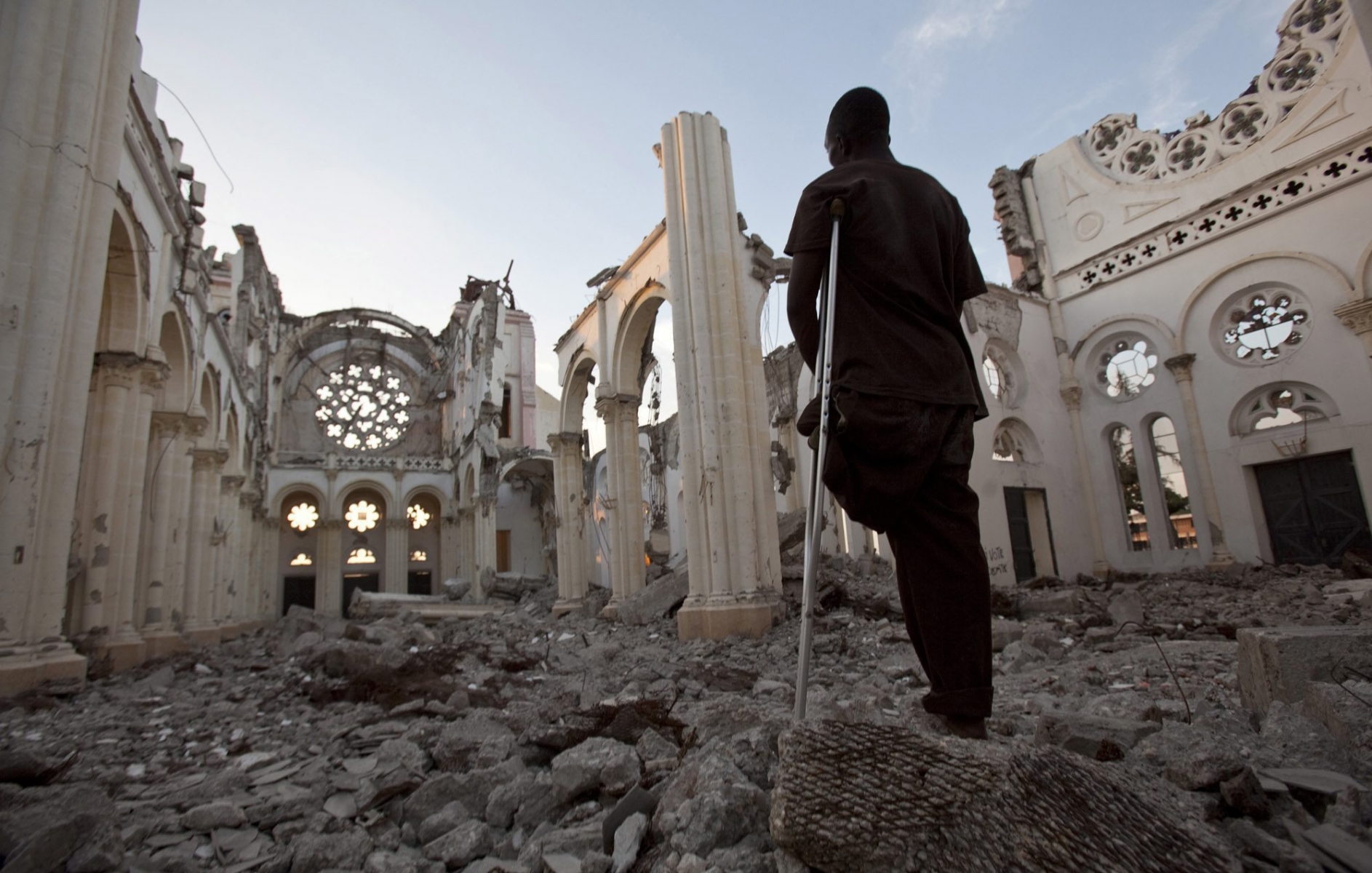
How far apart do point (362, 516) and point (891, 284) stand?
1147 inches

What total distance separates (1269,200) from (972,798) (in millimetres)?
16319

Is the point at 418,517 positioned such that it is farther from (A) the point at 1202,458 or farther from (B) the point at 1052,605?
(A) the point at 1202,458

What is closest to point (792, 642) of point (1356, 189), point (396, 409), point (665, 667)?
point (665, 667)

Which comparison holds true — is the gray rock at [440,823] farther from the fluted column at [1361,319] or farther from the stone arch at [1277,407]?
the stone arch at [1277,407]

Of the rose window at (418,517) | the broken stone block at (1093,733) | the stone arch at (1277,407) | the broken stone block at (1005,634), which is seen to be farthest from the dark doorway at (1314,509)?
the rose window at (418,517)

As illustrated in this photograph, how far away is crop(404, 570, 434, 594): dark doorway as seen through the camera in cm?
2819

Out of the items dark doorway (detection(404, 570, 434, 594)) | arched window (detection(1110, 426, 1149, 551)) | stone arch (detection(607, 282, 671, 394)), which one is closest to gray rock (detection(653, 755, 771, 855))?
stone arch (detection(607, 282, 671, 394))

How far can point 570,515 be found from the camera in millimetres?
15008

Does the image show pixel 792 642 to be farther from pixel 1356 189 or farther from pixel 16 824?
pixel 1356 189

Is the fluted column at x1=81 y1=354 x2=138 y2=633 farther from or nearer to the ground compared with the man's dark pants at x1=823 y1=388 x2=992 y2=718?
farther from the ground

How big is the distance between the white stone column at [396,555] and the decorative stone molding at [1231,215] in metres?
22.6

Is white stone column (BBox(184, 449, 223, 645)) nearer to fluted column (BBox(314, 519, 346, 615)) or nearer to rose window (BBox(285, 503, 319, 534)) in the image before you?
fluted column (BBox(314, 519, 346, 615))

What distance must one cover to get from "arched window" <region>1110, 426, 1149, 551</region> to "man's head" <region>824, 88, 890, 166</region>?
1513cm

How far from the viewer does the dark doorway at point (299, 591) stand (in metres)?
26.8
